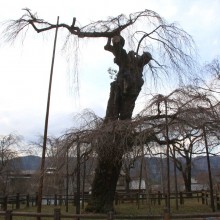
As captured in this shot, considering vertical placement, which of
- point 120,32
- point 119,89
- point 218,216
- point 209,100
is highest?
point 120,32

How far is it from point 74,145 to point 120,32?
15.6 feet

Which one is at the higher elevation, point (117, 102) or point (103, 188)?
point (117, 102)

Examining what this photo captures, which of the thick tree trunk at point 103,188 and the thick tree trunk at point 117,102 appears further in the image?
the thick tree trunk at point 103,188

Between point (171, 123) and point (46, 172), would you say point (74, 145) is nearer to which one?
point (46, 172)

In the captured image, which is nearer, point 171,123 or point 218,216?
point 218,216

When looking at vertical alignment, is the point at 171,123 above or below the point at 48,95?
below

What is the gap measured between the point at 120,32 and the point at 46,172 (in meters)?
5.83

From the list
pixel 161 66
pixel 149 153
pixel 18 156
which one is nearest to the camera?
pixel 149 153

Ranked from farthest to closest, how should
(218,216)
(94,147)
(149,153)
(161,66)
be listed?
(161,66) → (94,147) → (149,153) → (218,216)

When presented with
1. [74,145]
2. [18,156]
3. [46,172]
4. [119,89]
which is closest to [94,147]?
[74,145]

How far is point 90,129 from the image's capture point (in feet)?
45.1

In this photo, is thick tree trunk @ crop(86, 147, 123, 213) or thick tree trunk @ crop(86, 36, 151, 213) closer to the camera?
thick tree trunk @ crop(86, 36, 151, 213)

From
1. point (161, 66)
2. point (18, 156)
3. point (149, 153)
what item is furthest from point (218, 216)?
point (18, 156)

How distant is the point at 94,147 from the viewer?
43.0 ft
